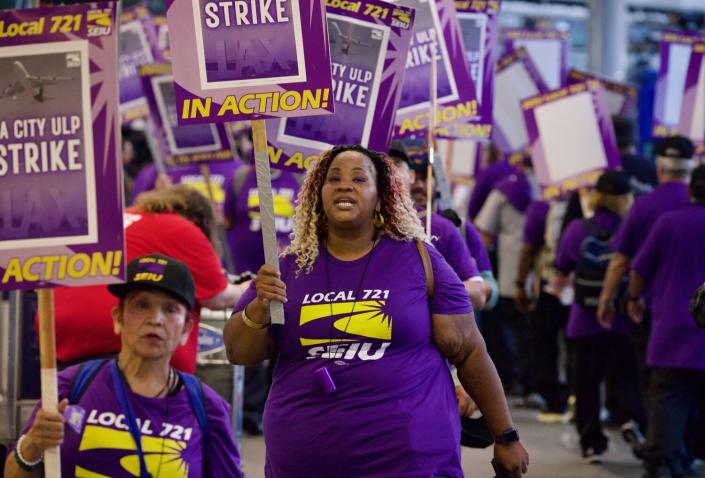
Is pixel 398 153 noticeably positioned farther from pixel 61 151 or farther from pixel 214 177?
pixel 214 177

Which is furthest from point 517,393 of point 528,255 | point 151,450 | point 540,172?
point 151,450

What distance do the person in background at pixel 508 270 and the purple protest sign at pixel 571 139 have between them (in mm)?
1146

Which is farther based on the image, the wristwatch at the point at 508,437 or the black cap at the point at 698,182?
the black cap at the point at 698,182

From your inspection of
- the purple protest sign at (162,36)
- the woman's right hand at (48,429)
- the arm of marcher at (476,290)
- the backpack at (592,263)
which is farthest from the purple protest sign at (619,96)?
the woman's right hand at (48,429)

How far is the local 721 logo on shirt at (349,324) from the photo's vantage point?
4.75 metres

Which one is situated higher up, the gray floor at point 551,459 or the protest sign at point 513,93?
the protest sign at point 513,93

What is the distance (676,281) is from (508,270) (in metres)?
4.26

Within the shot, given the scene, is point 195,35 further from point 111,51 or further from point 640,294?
point 640,294

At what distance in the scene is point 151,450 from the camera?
4.87 metres

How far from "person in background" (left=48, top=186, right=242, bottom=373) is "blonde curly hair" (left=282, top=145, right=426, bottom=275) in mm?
1379

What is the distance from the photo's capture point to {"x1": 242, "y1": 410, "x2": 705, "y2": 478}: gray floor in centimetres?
915

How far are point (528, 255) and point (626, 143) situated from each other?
1.28 meters

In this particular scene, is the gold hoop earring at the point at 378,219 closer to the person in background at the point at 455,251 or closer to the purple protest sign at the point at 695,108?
the person in background at the point at 455,251

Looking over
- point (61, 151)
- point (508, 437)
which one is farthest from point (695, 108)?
Answer: point (61, 151)
